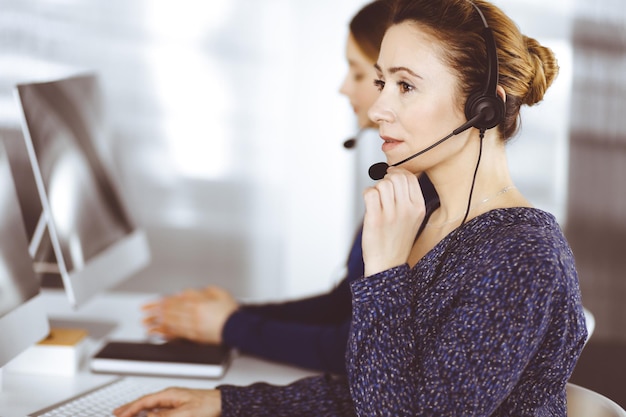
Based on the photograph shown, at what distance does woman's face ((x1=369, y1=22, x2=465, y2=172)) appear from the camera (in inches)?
40.1

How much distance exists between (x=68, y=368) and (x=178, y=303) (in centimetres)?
27

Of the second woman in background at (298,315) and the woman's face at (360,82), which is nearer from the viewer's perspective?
the second woman in background at (298,315)

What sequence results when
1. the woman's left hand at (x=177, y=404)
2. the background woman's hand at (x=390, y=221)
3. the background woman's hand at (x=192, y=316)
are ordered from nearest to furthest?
the background woman's hand at (x=390, y=221) < the woman's left hand at (x=177, y=404) < the background woman's hand at (x=192, y=316)

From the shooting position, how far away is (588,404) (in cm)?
106

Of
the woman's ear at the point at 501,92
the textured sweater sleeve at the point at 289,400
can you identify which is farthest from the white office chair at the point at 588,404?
the woman's ear at the point at 501,92

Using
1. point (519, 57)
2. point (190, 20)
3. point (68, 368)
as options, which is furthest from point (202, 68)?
point (519, 57)

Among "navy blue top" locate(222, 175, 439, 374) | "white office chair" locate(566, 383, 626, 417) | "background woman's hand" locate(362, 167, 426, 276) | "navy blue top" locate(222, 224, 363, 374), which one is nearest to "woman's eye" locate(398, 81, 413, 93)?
"background woman's hand" locate(362, 167, 426, 276)

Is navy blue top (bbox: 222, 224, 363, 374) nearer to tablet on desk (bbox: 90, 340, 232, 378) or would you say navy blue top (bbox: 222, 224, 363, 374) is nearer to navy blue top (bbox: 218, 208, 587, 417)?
tablet on desk (bbox: 90, 340, 232, 378)

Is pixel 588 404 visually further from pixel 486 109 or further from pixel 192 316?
pixel 192 316

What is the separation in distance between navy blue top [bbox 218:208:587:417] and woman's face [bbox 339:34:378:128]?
647 mm

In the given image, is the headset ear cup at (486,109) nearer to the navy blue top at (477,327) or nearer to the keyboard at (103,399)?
the navy blue top at (477,327)

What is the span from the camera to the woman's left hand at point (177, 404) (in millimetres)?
1093

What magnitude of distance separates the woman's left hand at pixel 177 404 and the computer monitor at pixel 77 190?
1.01 feet

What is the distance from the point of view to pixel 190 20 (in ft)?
9.97
